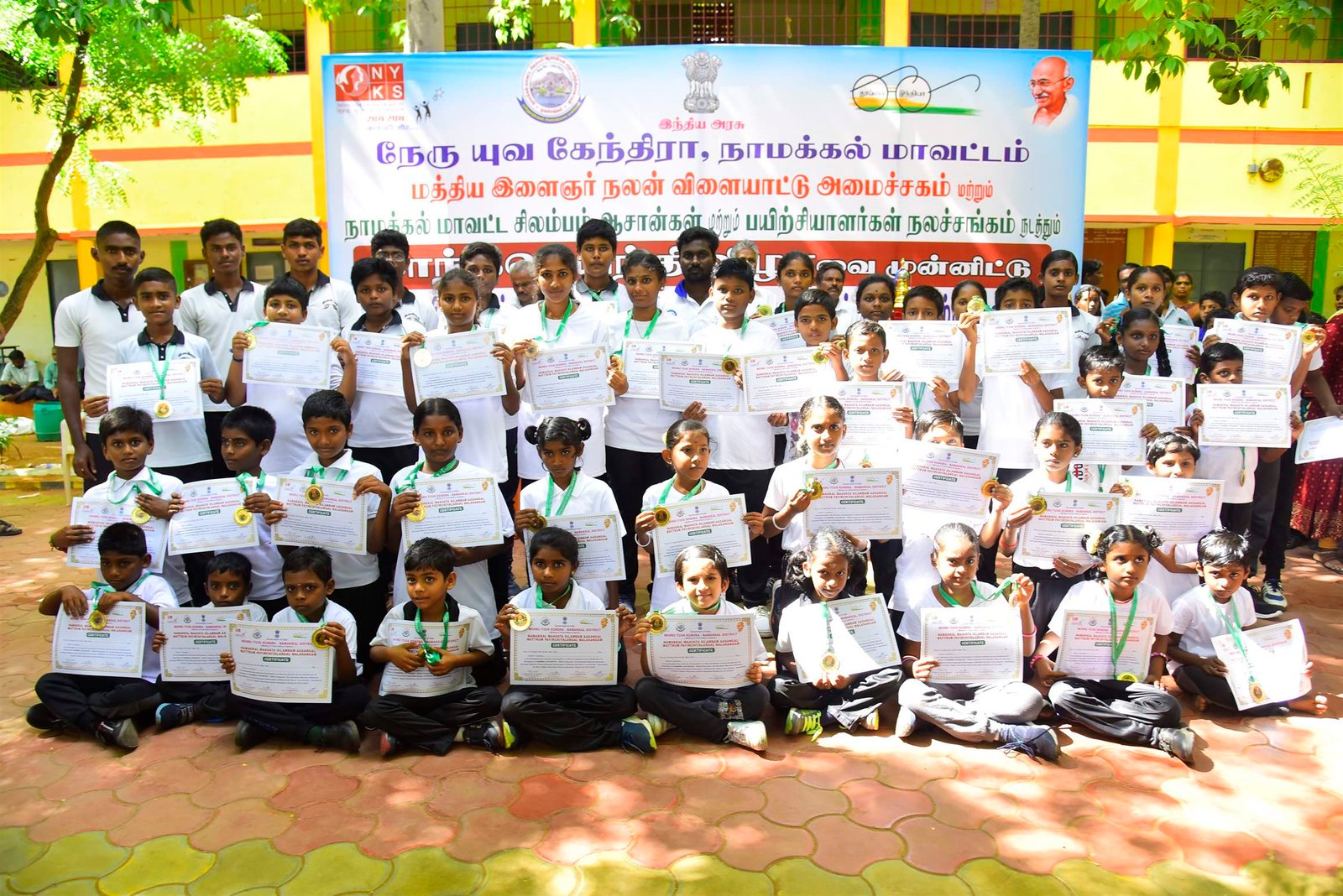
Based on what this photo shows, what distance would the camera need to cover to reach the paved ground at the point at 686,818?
2.76 metres

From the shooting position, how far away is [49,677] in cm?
376

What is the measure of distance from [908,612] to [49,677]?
11.6 ft

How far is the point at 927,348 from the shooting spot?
4.71 metres

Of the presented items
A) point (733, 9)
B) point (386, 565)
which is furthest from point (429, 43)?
point (733, 9)

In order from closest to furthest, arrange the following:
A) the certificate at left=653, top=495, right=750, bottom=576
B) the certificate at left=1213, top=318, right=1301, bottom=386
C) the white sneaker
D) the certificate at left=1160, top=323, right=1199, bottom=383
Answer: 1. the white sneaker
2. the certificate at left=653, top=495, right=750, bottom=576
3. the certificate at left=1213, top=318, right=1301, bottom=386
4. the certificate at left=1160, top=323, right=1199, bottom=383

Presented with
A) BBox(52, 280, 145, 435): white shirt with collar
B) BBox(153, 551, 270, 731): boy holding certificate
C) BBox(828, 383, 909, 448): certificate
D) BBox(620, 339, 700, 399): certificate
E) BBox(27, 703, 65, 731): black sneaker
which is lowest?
BBox(27, 703, 65, 731): black sneaker

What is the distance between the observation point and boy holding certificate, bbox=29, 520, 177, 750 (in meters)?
3.68

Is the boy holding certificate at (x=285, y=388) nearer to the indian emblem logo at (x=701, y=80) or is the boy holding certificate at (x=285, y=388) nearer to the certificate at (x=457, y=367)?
the certificate at (x=457, y=367)

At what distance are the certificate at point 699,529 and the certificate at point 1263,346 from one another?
9.53ft

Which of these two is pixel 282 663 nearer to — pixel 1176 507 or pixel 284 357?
pixel 284 357

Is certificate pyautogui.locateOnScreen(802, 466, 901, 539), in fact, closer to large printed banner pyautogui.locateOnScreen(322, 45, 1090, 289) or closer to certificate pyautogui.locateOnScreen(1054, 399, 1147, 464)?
certificate pyautogui.locateOnScreen(1054, 399, 1147, 464)

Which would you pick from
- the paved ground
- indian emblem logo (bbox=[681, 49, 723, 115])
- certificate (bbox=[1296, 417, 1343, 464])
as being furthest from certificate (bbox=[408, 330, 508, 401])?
certificate (bbox=[1296, 417, 1343, 464])

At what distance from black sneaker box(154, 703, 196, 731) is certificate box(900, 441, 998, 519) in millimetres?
3082

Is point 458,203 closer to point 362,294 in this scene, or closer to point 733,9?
point 362,294
